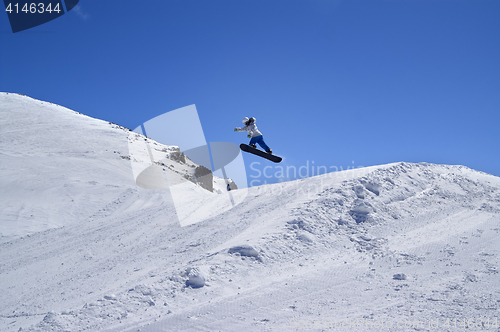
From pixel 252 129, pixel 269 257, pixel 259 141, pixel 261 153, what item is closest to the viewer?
pixel 269 257

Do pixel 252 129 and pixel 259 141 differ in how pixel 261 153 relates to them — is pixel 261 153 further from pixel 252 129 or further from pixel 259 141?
pixel 252 129

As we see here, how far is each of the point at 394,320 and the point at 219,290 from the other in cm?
426

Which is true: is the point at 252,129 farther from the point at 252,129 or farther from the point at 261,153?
the point at 261,153

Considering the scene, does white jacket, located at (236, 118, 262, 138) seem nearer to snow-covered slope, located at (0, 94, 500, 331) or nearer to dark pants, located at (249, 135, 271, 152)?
dark pants, located at (249, 135, 271, 152)

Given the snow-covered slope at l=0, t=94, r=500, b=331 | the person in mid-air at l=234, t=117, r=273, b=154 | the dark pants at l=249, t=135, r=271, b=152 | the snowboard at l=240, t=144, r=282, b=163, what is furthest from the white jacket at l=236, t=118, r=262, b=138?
the snow-covered slope at l=0, t=94, r=500, b=331

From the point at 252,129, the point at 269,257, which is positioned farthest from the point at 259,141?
the point at 269,257

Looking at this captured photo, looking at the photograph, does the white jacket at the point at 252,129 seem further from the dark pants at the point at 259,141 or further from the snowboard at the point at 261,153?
the snowboard at the point at 261,153

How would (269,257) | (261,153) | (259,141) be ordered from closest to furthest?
(269,257)
(259,141)
(261,153)

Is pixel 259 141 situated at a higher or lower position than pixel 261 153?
higher

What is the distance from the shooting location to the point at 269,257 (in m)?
10.0

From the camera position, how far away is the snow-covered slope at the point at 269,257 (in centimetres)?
719

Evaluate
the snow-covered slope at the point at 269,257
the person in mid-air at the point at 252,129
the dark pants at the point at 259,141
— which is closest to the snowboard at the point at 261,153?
the dark pants at the point at 259,141

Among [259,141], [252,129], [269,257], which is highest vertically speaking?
[252,129]

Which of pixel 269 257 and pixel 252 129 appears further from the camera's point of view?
pixel 252 129
